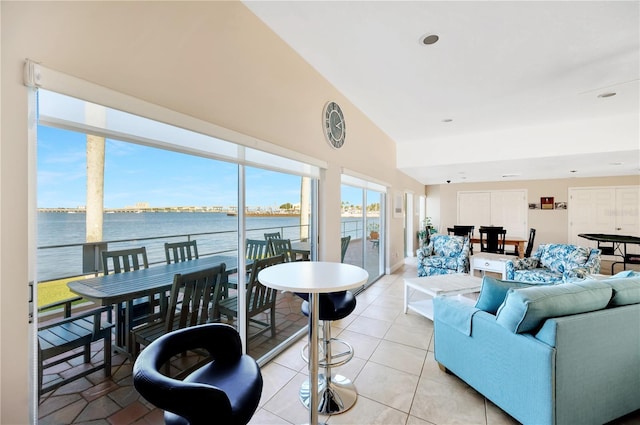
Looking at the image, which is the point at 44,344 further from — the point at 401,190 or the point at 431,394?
the point at 401,190

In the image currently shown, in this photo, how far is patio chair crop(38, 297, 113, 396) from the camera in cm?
125

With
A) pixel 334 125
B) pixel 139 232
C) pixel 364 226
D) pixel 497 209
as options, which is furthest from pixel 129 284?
pixel 497 209

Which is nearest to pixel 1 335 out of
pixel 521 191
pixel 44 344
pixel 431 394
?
pixel 44 344

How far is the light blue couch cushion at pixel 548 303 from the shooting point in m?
1.54

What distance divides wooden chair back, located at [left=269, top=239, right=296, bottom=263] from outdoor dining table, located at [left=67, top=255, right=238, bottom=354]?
69 cm

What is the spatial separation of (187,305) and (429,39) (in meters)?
2.96

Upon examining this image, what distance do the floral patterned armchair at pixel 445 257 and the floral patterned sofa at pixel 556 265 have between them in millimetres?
659

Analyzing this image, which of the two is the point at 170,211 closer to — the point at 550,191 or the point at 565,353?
the point at 565,353

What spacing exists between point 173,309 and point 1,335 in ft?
2.76

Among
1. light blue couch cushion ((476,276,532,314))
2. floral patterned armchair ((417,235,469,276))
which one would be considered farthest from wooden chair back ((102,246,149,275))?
floral patterned armchair ((417,235,469,276))

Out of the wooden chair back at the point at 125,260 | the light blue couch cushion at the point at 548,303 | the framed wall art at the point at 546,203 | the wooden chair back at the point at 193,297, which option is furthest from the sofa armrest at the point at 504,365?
the framed wall art at the point at 546,203

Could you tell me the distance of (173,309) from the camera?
5.81 feet

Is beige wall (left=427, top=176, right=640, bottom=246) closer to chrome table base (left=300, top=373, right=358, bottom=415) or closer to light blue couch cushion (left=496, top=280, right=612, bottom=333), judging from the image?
light blue couch cushion (left=496, top=280, right=612, bottom=333)

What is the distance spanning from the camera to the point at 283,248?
2.76 metres
